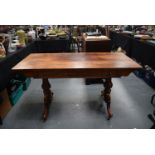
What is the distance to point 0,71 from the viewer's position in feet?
7.28

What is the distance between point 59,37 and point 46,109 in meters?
2.51

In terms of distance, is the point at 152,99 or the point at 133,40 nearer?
the point at 152,99

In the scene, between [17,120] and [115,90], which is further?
[115,90]

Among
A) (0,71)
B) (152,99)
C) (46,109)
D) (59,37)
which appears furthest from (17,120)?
(59,37)

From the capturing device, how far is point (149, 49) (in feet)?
9.82

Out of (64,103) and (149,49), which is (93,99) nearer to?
(64,103)

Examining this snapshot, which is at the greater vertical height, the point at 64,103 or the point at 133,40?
the point at 133,40

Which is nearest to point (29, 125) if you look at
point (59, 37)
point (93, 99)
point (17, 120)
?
point (17, 120)

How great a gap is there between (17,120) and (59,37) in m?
2.67

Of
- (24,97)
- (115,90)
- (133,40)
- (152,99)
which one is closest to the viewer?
(152,99)
